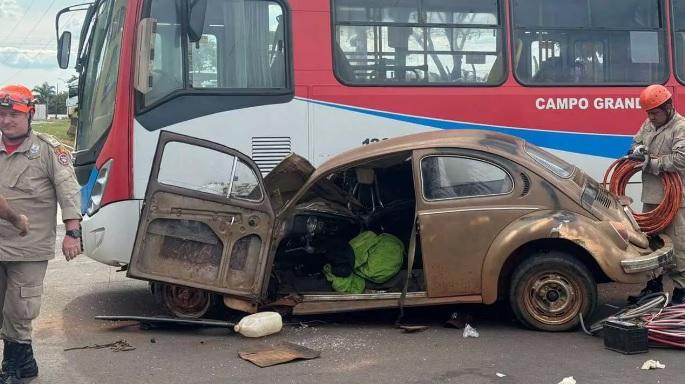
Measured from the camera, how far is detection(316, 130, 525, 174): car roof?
20.5 feet

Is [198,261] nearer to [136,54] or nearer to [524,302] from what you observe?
[136,54]

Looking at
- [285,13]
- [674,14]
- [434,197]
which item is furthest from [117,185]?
[674,14]

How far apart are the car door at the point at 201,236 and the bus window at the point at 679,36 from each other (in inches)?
192

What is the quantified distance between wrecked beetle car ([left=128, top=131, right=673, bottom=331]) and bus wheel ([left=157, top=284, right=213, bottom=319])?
10 millimetres

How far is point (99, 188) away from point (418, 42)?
3.44 m

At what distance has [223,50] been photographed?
288 inches

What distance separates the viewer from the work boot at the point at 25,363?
16.7 ft

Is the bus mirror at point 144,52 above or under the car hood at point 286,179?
above

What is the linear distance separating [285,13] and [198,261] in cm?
269

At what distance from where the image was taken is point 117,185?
686cm

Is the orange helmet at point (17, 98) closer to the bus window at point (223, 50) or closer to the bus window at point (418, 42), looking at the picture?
the bus window at point (223, 50)

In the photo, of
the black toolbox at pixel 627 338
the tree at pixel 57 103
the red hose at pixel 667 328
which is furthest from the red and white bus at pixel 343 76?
the tree at pixel 57 103

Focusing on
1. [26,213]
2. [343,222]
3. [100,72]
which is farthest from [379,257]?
[100,72]

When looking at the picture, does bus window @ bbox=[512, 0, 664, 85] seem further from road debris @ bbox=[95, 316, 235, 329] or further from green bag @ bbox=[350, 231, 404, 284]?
road debris @ bbox=[95, 316, 235, 329]
